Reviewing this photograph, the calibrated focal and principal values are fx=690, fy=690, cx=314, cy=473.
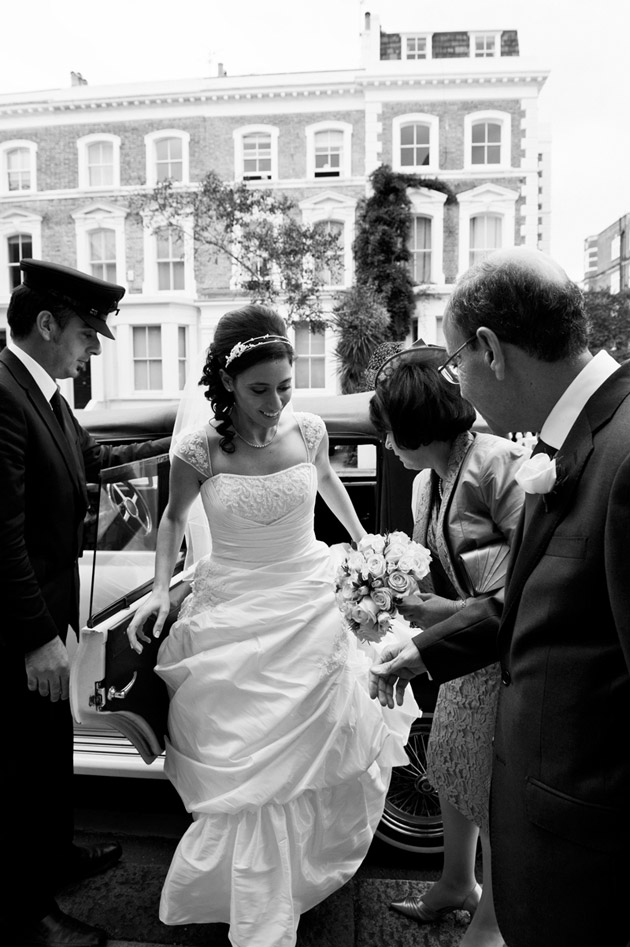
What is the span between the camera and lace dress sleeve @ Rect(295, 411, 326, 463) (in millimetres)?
3012

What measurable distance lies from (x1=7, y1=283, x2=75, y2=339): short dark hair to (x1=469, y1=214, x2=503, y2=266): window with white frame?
23477 millimetres

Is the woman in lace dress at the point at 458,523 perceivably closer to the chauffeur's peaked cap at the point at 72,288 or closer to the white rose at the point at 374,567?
the white rose at the point at 374,567

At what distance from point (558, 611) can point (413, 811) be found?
2.13 meters

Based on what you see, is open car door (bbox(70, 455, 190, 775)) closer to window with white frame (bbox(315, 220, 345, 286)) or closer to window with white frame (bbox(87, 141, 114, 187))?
window with white frame (bbox(315, 220, 345, 286))

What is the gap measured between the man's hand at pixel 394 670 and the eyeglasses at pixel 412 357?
0.86m

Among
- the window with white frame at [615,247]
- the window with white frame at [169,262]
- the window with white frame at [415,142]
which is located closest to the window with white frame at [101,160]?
the window with white frame at [169,262]

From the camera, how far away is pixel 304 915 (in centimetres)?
270

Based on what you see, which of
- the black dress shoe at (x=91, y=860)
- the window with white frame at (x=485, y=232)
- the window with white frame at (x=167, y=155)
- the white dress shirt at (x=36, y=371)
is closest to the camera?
the white dress shirt at (x=36, y=371)

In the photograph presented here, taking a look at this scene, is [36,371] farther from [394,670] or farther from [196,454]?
[394,670]

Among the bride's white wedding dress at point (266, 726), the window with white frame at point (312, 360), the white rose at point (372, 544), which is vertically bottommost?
the bride's white wedding dress at point (266, 726)

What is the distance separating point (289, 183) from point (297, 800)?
24448mm

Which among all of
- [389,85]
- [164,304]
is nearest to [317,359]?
[164,304]

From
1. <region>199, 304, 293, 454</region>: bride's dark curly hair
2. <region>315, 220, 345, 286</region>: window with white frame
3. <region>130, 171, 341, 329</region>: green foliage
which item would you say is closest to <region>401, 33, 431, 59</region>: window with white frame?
<region>315, 220, 345, 286</region>: window with white frame

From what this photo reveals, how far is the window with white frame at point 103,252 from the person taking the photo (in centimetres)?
2542
